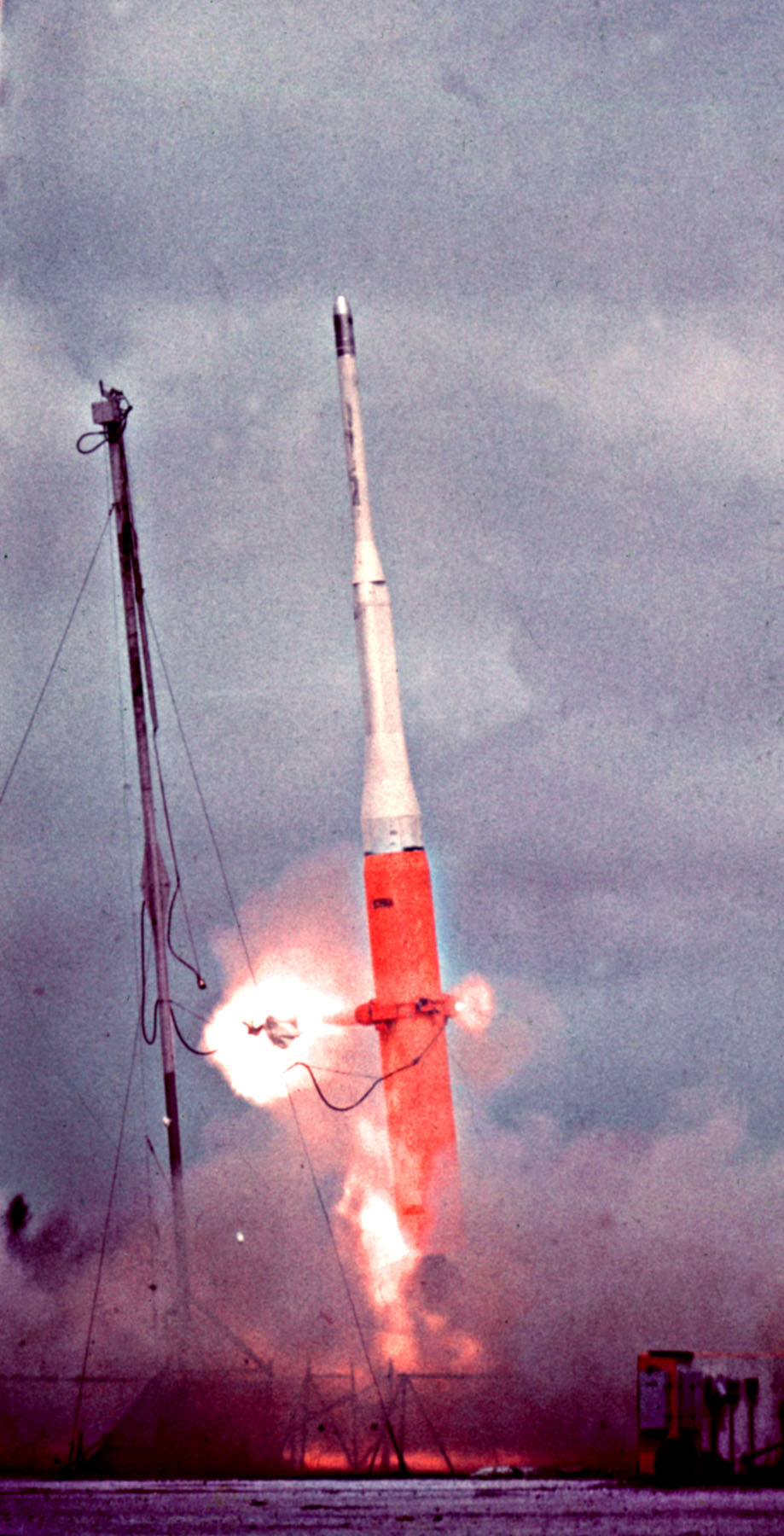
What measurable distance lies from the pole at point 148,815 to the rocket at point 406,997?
14.2 feet

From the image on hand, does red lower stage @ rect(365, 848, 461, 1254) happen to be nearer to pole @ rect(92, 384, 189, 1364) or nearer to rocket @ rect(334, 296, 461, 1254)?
rocket @ rect(334, 296, 461, 1254)

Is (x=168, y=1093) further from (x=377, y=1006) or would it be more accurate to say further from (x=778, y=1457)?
(x=778, y=1457)

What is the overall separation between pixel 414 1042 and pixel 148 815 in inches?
287

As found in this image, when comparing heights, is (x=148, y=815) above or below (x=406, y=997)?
above

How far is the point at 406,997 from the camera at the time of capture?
43.4 m

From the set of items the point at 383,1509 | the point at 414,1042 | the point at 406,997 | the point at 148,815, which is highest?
the point at 148,815

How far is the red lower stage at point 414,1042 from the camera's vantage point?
43406mm

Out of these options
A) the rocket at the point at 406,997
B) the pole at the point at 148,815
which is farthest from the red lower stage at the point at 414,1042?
the pole at the point at 148,815

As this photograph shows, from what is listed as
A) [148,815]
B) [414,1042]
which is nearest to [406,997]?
[414,1042]

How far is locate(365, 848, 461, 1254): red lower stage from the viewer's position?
4341cm

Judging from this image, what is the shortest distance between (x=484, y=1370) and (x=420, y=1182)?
13.5ft

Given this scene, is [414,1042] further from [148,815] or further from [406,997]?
[148,815]

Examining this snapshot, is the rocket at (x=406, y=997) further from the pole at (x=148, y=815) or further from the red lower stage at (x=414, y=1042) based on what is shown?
the pole at (x=148, y=815)

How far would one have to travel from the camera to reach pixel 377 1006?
143ft
